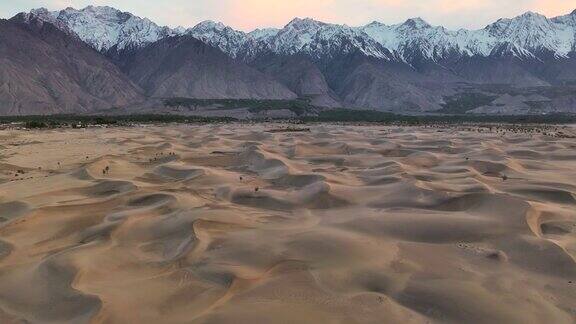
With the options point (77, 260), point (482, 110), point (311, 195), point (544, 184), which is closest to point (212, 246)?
point (77, 260)

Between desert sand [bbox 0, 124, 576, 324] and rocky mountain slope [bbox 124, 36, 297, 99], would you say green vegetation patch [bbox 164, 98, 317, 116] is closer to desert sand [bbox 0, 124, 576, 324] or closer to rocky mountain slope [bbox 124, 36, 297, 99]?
rocky mountain slope [bbox 124, 36, 297, 99]

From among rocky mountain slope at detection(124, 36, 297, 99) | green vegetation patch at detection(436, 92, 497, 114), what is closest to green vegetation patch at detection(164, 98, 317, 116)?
rocky mountain slope at detection(124, 36, 297, 99)

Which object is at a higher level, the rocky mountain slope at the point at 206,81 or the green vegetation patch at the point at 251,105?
the rocky mountain slope at the point at 206,81

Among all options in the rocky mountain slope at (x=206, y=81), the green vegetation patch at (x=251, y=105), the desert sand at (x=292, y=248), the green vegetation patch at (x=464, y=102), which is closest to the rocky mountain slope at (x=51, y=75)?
the rocky mountain slope at (x=206, y=81)

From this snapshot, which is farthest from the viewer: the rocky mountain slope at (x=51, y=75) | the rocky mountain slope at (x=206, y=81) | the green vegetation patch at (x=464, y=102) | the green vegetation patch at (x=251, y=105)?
the rocky mountain slope at (x=206, y=81)

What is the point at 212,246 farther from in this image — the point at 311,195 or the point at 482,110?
the point at 482,110

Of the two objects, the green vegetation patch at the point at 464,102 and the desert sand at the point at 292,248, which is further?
the green vegetation patch at the point at 464,102

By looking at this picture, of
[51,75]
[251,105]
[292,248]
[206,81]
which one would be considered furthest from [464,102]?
[292,248]

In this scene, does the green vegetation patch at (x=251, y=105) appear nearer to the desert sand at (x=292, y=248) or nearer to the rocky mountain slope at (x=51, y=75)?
the rocky mountain slope at (x=51, y=75)
